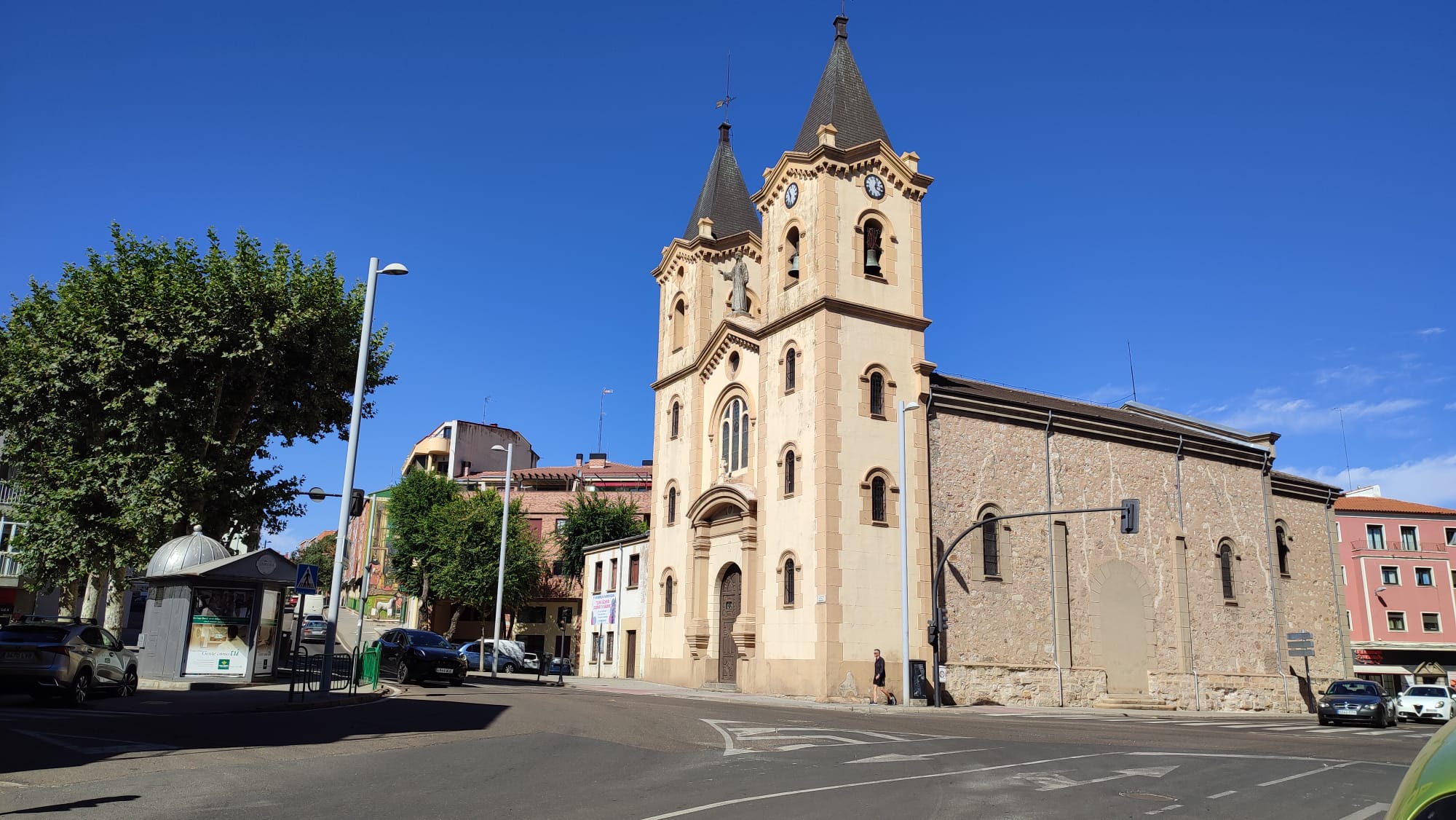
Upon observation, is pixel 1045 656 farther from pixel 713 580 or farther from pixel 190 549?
pixel 190 549

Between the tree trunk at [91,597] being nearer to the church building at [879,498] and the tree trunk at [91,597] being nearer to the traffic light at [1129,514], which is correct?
the church building at [879,498]

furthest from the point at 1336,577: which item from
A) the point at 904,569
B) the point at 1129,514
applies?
the point at 904,569

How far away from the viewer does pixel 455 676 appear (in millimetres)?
26672

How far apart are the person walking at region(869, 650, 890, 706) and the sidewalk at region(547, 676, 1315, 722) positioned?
609mm

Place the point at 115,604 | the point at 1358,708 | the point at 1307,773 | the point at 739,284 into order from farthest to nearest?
the point at 739,284
the point at 115,604
the point at 1358,708
the point at 1307,773

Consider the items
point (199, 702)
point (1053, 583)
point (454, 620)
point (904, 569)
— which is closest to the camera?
point (199, 702)

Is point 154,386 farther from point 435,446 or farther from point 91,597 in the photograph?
point 435,446

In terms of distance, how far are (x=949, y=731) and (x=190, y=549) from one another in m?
17.6

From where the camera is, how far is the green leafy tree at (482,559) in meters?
56.7

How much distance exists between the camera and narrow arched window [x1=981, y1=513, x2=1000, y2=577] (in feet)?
102

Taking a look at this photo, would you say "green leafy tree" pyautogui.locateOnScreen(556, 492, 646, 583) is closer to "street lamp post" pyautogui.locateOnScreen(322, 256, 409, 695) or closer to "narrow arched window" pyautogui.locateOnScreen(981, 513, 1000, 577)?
"narrow arched window" pyautogui.locateOnScreen(981, 513, 1000, 577)

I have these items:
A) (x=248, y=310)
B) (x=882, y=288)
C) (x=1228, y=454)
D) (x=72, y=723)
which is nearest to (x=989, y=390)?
(x=882, y=288)

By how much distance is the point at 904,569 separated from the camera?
27.6 m

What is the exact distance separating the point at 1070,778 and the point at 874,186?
23.8m
